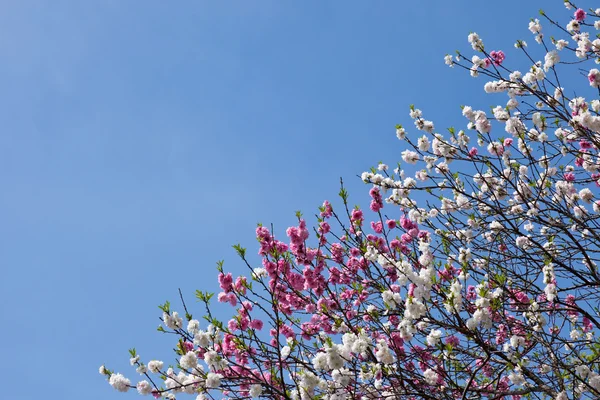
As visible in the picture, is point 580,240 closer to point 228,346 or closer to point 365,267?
point 365,267

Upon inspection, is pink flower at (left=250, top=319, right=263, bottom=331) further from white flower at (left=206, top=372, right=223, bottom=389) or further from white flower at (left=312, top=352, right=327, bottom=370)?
white flower at (left=312, top=352, right=327, bottom=370)

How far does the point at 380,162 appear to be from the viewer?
8.20 m

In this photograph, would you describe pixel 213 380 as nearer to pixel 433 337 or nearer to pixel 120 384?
pixel 120 384

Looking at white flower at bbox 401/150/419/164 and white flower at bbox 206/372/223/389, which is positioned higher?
white flower at bbox 401/150/419/164

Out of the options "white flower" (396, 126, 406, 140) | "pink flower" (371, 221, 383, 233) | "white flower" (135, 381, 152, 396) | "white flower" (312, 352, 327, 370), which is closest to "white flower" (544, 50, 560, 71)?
"white flower" (396, 126, 406, 140)

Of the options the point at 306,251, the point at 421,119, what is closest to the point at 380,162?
the point at 421,119

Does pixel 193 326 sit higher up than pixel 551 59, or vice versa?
pixel 551 59

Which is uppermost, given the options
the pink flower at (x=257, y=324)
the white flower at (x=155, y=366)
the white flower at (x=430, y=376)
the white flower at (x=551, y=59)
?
the white flower at (x=551, y=59)

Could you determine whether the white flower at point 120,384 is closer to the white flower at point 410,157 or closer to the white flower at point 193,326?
the white flower at point 193,326

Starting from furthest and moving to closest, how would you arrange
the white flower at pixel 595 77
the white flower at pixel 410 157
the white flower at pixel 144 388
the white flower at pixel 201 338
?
the white flower at pixel 410 157 < the white flower at pixel 595 77 < the white flower at pixel 144 388 < the white flower at pixel 201 338

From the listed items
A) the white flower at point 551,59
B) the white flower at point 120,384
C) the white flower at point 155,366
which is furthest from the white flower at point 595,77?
the white flower at point 120,384

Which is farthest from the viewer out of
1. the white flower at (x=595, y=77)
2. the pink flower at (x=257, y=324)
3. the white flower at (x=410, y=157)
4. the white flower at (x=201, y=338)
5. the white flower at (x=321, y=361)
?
the white flower at (x=410, y=157)

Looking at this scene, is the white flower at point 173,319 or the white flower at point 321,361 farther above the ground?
the white flower at point 173,319

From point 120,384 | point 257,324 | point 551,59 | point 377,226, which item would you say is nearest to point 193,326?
point 120,384
